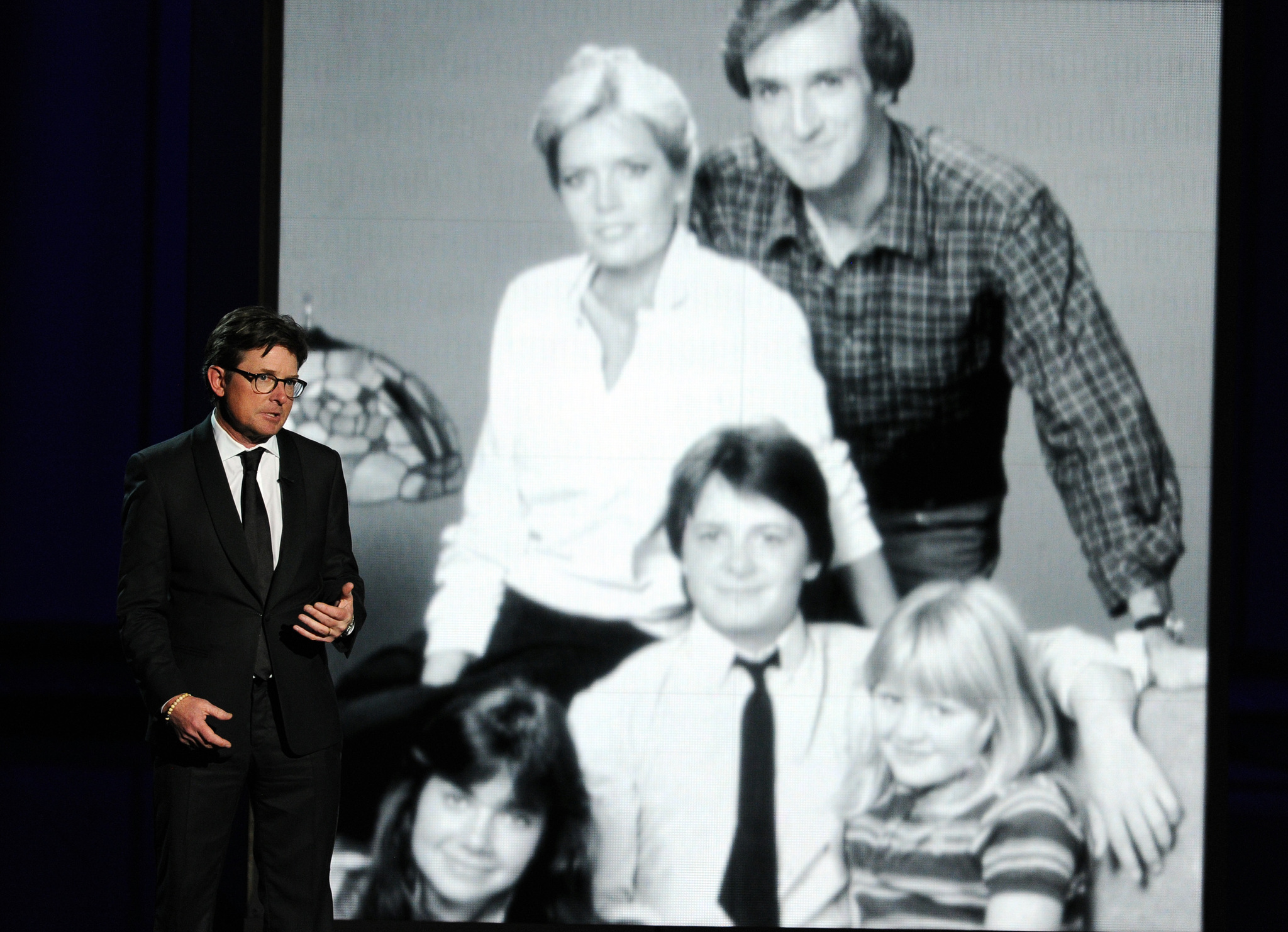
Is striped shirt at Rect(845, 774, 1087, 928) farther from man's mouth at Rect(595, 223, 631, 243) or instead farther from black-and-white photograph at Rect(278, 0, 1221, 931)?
man's mouth at Rect(595, 223, 631, 243)

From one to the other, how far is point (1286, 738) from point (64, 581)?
3.28 metres

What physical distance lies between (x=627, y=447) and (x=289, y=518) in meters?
1.13

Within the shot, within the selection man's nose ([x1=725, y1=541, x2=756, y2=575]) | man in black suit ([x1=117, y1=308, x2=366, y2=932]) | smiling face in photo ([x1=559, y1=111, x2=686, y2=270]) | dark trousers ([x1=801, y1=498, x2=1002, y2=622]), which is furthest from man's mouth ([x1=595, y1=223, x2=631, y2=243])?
man in black suit ([x1=117, y1=308, x2=366, y2=932])

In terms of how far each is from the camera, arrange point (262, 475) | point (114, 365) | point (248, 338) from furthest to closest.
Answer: point (114, 365) < point (262, 475) < point (248, 338)

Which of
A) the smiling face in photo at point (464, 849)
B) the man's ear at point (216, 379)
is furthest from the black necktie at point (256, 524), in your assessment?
the smiling face in photo at point (464, 849)

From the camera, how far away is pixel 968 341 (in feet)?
9.59

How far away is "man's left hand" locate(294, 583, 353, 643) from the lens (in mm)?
1860

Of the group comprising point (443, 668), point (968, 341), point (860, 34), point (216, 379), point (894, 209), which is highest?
point (860, 34)

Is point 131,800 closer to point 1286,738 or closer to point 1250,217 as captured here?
point 1286,738

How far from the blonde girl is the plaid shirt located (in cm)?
29

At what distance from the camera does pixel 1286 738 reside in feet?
10.9

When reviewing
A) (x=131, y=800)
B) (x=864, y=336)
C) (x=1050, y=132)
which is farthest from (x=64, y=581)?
(x=1050, y=132)

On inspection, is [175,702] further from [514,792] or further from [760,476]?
[760,476]

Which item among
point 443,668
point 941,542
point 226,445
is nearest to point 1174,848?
point 941,542
